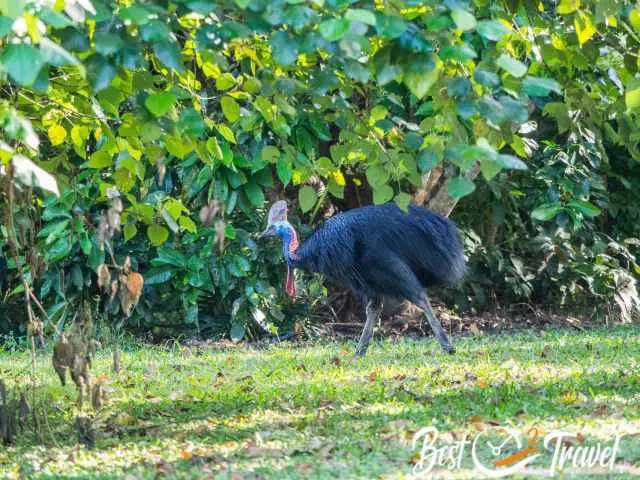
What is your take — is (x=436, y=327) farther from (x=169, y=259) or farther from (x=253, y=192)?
→ (x=169, y=259)

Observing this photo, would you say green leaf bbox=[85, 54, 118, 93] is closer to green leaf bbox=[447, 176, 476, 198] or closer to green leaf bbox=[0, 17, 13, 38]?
green leaf bbox=[0, 17, 13, 38]

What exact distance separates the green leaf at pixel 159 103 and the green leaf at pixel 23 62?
0.92m

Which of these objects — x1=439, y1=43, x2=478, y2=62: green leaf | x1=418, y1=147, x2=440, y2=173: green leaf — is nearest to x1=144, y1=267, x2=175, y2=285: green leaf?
x1=418, y1=147, x2=440, y2=173: green leaf

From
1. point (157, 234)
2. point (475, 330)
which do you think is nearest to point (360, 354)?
point (475, 330)

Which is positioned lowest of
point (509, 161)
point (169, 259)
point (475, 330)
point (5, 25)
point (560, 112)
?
point (475, 330)

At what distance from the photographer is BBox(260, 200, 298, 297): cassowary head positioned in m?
9.08

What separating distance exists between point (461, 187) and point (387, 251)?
4.94 m

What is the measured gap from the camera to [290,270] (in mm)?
9211

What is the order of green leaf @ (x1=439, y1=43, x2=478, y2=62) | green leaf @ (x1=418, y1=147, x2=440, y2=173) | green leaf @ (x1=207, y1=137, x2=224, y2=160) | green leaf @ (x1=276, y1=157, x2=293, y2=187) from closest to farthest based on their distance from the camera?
green leaf @ (x1=439, y1=43, x2=478, y2=62)
green leaf @ (x1=418, y1=147, x2=440, y2=173)
green leaf @ (x1=207, y1=137, x2=224, y2=160)
green leaf @ (x1=276, y1=157, x2=293, y2=187)

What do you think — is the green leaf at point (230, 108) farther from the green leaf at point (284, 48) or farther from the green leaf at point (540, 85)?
the green leaf at point (540, 85)

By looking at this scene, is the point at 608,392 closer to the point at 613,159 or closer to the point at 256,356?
the point at 256,356

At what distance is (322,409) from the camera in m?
6.00

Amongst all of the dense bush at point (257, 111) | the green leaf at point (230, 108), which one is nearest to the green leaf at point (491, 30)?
the dense bush at point (257, 111)

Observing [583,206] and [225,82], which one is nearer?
[225,82]
